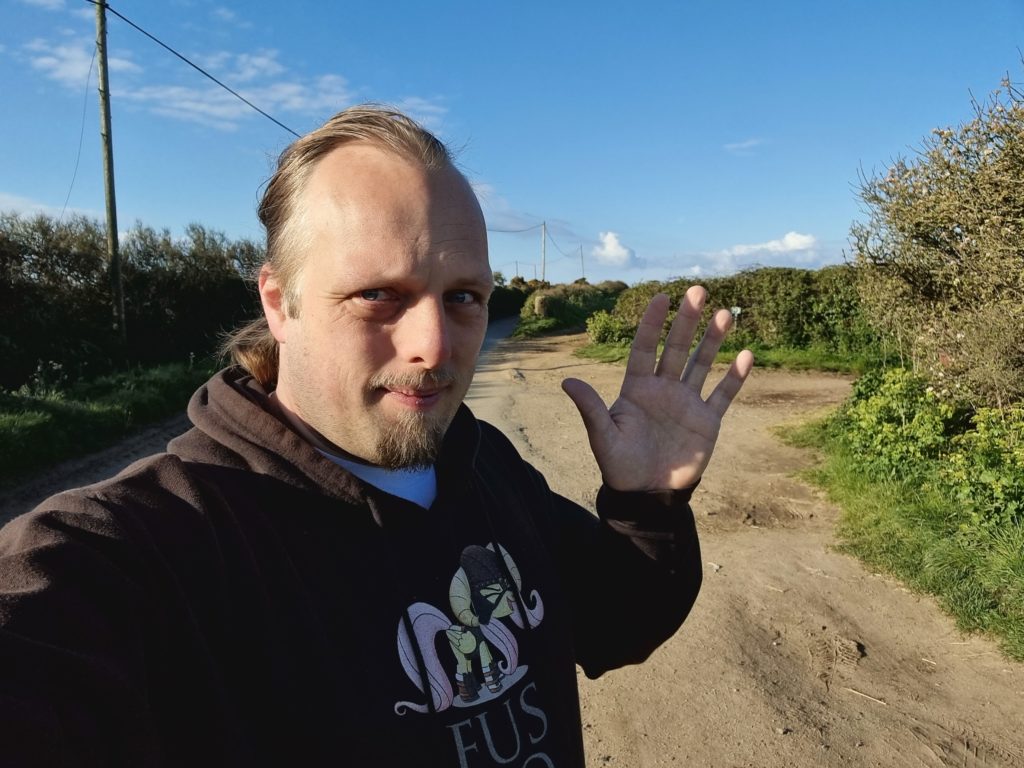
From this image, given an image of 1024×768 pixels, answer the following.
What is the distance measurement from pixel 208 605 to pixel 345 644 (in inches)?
9.3

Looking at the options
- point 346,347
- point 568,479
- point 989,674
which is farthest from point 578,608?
point 568,479

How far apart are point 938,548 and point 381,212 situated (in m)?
4.95

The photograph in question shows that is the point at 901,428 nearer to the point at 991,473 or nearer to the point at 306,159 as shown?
the point at 991,473

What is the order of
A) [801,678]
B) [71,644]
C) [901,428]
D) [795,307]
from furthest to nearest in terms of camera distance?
[795,307] → [901,428] → [801,678] → [71,644]

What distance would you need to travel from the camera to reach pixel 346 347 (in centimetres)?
131

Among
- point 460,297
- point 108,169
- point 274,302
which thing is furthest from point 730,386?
point 108,169

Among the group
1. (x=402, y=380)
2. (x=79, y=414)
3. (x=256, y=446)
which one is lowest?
(x=79, y=414)

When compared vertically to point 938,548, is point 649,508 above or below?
above

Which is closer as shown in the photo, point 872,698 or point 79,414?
point 872,698

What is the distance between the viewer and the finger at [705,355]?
1.86 metres

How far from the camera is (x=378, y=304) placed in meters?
1.31

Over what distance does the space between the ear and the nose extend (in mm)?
269

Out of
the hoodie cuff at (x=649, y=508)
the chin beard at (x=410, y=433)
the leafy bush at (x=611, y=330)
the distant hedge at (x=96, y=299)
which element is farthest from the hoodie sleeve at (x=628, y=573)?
the leafy bush at (x=611, y=330)

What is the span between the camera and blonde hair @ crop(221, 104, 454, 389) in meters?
1.37
